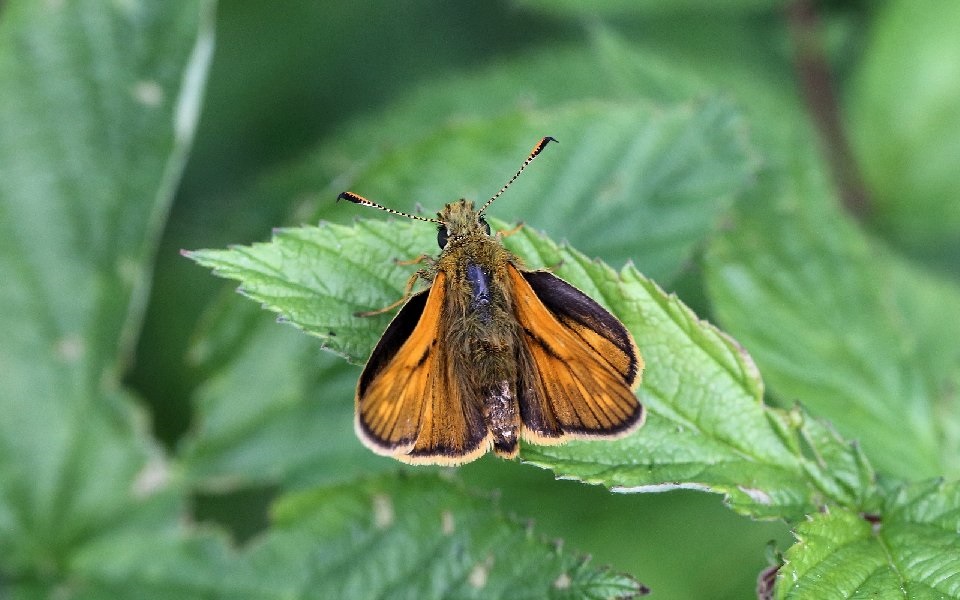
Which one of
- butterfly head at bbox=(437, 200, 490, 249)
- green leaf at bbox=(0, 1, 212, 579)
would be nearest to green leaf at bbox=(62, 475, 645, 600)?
green leaf at bbox=(0, 1, 212, 579)

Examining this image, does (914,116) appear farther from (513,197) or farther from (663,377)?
(663,377)

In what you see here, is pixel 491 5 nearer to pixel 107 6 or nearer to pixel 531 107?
pixel 531 107

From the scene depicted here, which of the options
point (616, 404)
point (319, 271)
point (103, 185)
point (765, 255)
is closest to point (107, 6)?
point (103, 185)

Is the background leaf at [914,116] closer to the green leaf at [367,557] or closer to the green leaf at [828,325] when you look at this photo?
the green leaf at [828,325]

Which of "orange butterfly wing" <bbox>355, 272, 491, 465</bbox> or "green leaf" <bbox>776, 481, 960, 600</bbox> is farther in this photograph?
"orange butterfly wing" <bbox>355, 272, 491, 465</bbox>

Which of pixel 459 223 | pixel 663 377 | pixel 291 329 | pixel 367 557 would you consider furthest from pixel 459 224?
pixel 367 557

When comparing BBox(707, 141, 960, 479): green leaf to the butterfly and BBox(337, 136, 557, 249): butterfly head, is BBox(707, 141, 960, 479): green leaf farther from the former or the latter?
BBox(337, 136, 557, 249): butterfly head
